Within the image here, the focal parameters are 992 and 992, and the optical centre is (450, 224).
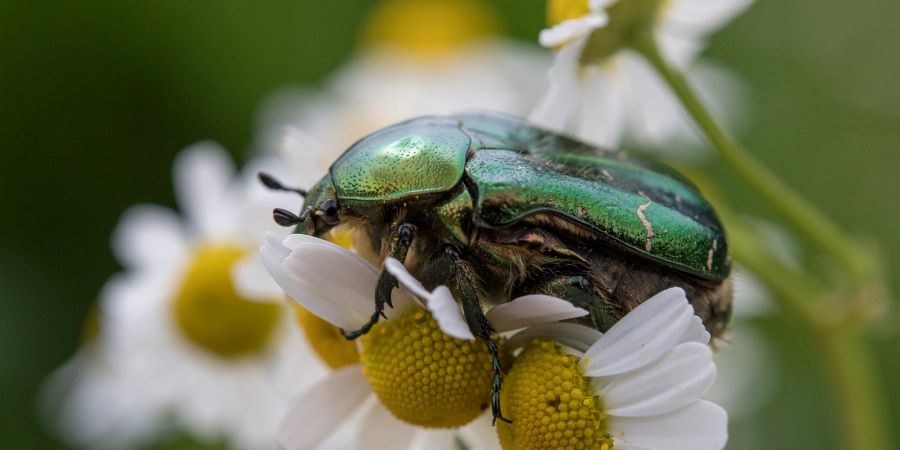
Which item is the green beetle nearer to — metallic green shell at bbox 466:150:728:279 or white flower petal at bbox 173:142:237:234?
metallic green shell at bbox 466:150:728:279

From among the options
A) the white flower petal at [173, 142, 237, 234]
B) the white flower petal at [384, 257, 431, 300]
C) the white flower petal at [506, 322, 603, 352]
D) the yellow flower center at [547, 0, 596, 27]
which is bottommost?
the white flower petal at [173, 142, 237, 234]

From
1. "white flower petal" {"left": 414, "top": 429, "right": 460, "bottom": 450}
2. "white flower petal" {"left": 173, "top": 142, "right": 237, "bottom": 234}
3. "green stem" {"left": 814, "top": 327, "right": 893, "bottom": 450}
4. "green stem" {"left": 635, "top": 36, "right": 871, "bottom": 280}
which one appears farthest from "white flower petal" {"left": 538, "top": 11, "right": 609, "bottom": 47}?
"white flower petal" {"left": 173, "top": 142, "right": 237, "bottom": 234}

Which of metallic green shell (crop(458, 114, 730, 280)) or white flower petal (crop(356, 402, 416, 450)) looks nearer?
metallic green shell (crop(458, 114, 730, 280))

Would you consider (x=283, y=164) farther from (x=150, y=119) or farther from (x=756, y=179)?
(x=150, y=119)

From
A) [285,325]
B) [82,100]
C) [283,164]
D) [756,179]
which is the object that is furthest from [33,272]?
[756,179]

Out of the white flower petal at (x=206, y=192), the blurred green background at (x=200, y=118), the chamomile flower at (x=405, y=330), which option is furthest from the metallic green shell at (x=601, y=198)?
the blurred green background at (x=200, y=118)
